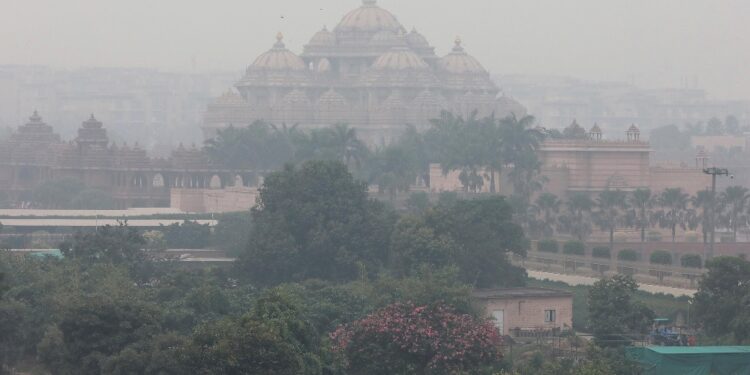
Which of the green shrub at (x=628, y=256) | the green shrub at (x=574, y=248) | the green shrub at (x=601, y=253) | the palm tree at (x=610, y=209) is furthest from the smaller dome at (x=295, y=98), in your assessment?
the green shrub at (x=628, y=256)

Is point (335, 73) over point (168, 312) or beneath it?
over

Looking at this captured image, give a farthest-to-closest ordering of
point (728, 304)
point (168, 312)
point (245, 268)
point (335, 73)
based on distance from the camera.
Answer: point (335, 73)
point (245, 268)
point (728, 304)
point (168, 312)

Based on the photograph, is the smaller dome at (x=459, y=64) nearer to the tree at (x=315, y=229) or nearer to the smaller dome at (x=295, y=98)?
the smaller dome at (x=295, y=98)

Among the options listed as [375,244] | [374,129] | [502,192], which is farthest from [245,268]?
[374,129]

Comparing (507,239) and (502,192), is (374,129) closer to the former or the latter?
(502,192)

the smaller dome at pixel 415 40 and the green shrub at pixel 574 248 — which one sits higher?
the smaller dome at pixel 415 40

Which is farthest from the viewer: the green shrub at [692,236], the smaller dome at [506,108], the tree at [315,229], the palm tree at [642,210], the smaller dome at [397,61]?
the smaller dome at [506,108]

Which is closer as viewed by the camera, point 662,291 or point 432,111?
point 662,291

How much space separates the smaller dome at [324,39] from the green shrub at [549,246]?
67.2 metres

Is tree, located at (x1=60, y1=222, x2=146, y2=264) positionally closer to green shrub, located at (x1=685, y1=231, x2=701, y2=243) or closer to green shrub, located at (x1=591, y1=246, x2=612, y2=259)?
green shrub, located at (x1=591, y1=246, x2=612, y2=259)

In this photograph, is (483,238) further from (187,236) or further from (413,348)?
(413,348)

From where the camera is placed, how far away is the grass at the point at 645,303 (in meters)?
57.5

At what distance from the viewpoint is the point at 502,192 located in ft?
318

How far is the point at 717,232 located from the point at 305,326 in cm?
5309
